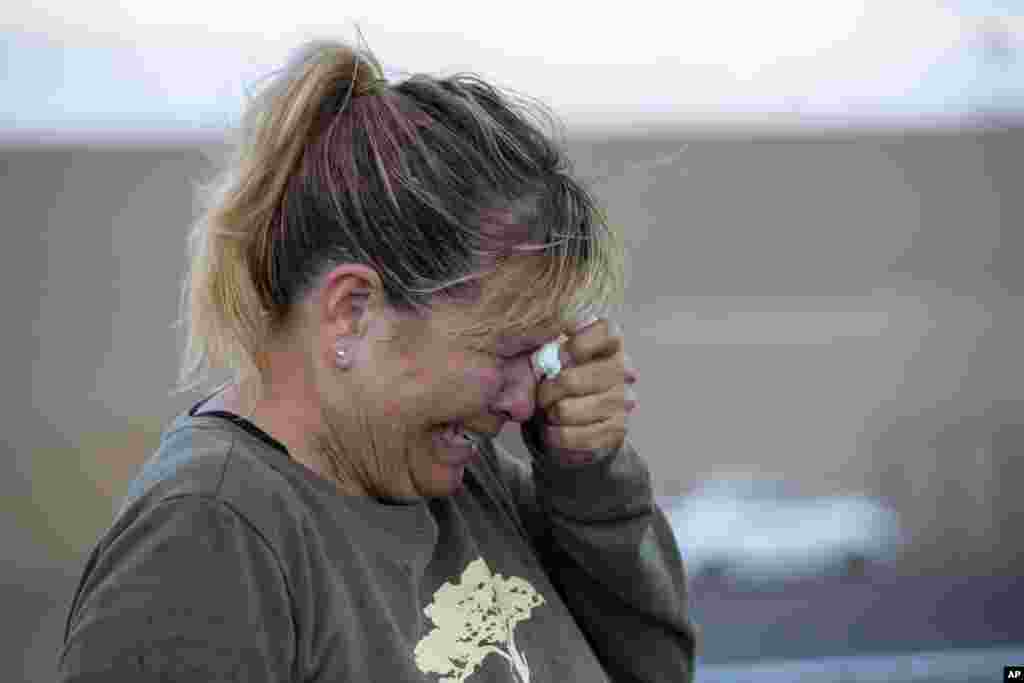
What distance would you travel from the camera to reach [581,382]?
5.05 feet

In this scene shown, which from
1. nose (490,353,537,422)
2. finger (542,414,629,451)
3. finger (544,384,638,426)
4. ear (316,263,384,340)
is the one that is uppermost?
ear (316,263,384,340)

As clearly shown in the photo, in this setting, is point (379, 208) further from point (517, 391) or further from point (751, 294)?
point (751, 294)

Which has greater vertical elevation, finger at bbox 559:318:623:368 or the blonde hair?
the blonde hair

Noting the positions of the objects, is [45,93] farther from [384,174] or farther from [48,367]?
[384,174]

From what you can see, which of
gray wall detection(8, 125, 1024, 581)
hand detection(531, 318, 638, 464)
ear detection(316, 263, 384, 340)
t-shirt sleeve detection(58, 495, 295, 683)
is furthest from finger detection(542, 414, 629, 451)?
gray wall detection(8, 125, 1024, 581)

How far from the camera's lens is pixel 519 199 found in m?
1.33

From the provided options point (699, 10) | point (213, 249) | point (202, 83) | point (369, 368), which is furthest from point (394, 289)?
point (699, 10)

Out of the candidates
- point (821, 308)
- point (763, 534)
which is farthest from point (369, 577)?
point (821, 308)

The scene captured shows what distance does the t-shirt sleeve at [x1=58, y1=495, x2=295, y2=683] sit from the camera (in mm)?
1036

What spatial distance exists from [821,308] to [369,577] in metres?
2.62

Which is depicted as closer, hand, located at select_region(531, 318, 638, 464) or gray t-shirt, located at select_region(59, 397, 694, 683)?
gray t-shirt, located at select_region(59, 397, 694, 683)

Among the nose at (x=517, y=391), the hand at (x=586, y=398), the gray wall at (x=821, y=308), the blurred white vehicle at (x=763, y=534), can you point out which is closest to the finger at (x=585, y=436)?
the hand at (x=586, y=398)

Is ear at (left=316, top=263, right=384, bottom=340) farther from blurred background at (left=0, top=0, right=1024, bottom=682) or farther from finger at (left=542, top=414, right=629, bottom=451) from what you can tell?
blurred background at (left=0, top=0, right=1024, bottom=682)

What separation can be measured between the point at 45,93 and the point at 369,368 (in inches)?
82.1
